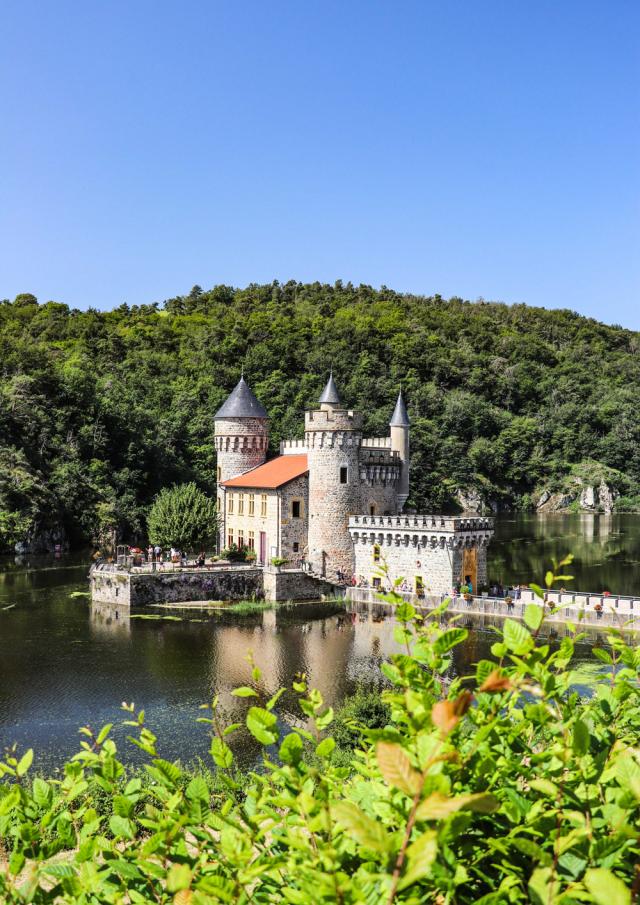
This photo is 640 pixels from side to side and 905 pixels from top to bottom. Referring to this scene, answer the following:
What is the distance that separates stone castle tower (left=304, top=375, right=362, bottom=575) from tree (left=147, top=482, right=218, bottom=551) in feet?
19.1

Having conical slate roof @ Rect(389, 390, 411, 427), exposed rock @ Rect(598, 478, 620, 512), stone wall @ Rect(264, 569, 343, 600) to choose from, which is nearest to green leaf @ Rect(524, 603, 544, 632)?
stone wall @ Rect(264, 569, 343, 600)

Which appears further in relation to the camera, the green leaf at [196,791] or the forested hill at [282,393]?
the forested hill at [282,393]

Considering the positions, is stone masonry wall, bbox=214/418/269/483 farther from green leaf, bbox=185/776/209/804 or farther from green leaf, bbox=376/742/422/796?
green leaf, bbox=376/742/422/796

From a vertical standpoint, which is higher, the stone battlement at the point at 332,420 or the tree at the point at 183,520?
the stone battlement at the point at 332,420

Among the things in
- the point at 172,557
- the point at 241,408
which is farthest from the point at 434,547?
the point at 241,408

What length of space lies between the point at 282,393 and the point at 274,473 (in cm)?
4806

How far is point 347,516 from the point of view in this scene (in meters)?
36.0

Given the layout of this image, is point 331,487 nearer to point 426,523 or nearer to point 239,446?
point 426,523

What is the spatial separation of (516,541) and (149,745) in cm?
5894

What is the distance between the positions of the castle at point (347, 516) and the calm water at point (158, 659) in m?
3.15

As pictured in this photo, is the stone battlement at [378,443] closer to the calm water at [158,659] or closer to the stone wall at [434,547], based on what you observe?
the stone wall at [434,547]

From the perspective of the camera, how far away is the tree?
3850 centimetres

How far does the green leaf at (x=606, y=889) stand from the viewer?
247 centimetres

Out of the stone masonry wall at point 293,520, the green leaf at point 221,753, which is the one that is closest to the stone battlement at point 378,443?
the stone masonry wall at point 293,520
